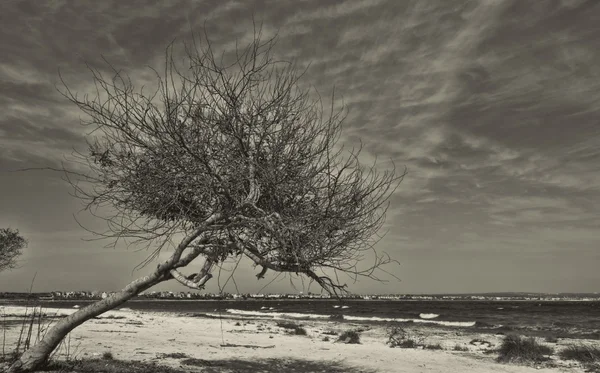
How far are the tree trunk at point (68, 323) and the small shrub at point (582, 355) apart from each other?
17.3 metres

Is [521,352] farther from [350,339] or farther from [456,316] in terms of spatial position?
[456,316]

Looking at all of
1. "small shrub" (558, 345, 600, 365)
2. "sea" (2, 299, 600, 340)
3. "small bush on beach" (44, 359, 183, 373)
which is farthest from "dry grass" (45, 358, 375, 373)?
"small shrub" (558, 345, 600, 365)

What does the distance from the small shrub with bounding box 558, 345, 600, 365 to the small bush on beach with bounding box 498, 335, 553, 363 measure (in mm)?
681

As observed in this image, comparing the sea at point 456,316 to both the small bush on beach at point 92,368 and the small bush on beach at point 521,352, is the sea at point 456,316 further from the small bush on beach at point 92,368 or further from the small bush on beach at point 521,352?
the small bush on beach at point 521,352

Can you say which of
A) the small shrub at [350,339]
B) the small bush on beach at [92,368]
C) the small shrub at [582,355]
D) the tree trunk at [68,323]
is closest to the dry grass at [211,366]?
the small bush on beach at [92,368]

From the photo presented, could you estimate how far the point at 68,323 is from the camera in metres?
7.82

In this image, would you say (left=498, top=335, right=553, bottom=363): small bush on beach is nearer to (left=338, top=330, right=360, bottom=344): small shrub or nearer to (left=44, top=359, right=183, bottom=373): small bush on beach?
(left=338, top=330, right=360, bottom=344): small shrub

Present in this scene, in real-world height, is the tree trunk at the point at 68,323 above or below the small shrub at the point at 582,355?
above

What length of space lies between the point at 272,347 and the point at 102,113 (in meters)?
15.2

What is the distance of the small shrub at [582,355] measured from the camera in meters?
18.0

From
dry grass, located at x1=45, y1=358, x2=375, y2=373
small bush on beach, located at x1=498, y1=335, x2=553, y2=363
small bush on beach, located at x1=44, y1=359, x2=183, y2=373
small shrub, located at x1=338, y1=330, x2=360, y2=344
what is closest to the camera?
small bush on beach, located at x1=44, y1=359, x2=183, y2=373

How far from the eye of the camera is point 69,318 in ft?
25.7

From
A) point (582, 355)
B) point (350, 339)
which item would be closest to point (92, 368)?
point (350, 339)

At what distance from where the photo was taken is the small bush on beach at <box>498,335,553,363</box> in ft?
58.9
